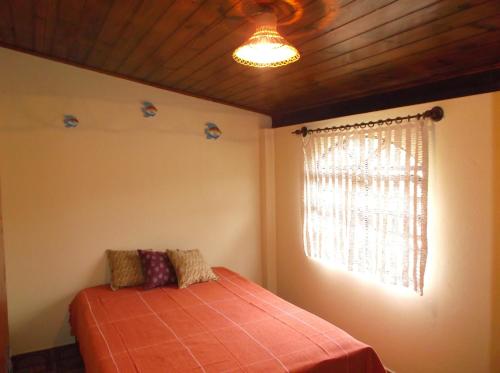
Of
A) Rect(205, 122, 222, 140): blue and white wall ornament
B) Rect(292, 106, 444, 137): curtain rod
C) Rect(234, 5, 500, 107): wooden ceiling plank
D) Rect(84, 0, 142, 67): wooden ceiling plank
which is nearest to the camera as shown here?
Rect(234, 5, 500, 107): wooden ceiling plank

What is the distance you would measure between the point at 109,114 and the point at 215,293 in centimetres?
178

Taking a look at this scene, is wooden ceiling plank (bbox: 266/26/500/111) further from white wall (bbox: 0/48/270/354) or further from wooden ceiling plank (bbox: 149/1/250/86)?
white wall (bbox: 0/48/270/354)

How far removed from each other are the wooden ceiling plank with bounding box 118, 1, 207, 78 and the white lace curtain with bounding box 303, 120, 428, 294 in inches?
59.0

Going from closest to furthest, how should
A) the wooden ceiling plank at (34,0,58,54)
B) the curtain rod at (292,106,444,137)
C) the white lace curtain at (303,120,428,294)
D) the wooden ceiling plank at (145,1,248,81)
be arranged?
the wooden ceiling plank at (145,1,248,81) → the wooden ceiling plank at (34,0,58,54) → the curtain rod at (292,106,444,137) → the white lace curtain at (303,120,428,294)

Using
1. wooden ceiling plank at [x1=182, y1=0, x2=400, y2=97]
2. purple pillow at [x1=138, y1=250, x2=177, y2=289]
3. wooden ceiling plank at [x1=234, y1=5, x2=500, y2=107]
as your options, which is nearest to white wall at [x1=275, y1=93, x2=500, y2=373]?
wooden ceiling plank at [x1=234, y1=5, x2=500, y2=107]

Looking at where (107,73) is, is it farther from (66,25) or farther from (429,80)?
(429,80)

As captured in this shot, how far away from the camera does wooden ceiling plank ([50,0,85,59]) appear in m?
1.96

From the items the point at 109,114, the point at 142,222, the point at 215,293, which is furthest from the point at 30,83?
the point at 215,293

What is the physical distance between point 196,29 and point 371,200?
5.46 feet

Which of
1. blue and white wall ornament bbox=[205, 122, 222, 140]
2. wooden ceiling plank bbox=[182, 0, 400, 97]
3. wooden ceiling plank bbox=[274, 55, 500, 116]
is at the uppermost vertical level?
wooden ceiling plank bbox=[182, 0, 400, 97]

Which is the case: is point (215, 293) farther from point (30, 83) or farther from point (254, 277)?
point (30, 83)

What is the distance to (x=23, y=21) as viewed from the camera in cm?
228

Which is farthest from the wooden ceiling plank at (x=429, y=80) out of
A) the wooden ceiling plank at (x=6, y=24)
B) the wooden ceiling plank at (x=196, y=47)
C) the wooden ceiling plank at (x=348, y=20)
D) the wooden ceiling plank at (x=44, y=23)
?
the wooden ceiling plank at (x=6, y=24)

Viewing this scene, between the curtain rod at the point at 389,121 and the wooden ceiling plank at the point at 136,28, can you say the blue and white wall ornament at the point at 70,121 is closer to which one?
the wooden ceiling plank at the point at 136,28
